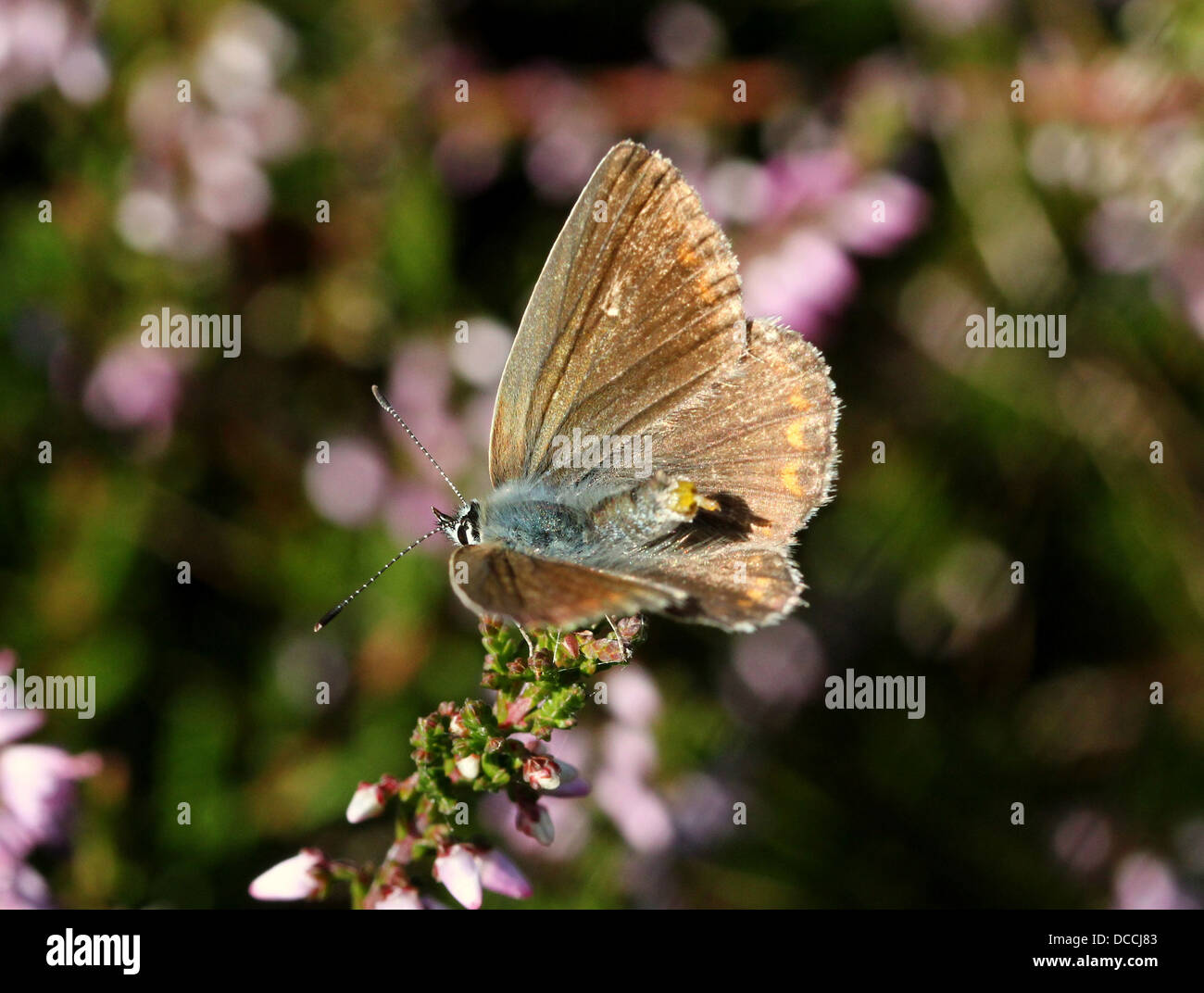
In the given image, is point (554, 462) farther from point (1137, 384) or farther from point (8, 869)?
point (1137, 384)

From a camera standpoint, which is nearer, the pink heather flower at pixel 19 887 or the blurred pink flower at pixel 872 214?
the pink heather flower at pixel 19 887

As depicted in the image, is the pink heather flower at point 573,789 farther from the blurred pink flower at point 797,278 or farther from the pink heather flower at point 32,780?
the blurred pink flower at point 797,278

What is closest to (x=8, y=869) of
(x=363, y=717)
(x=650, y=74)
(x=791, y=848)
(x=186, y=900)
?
(x=186, y=900)

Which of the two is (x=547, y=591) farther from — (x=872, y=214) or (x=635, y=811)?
(x=872, y=214)

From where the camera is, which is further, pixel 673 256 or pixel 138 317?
Answer: pixel 138 317

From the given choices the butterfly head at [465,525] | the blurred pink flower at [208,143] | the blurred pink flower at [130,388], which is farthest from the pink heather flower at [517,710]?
the blurred pink flower at [208,143]

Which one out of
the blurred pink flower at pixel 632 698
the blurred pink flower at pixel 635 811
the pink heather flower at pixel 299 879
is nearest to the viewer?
the pink heather flower at pixel 299 879

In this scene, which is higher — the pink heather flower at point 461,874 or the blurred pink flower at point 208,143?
the blurred pink flower at point 208,143

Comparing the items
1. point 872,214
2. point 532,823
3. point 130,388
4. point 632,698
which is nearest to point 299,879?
point 532,823
